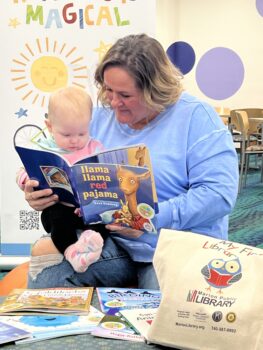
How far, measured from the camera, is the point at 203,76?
806cm

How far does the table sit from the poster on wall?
6.45 ft

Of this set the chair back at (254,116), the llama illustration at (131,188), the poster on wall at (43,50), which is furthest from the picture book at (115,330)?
the chair back at (254,116)

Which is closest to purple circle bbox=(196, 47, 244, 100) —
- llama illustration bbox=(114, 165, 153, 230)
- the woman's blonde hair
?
the woman's blonde hair

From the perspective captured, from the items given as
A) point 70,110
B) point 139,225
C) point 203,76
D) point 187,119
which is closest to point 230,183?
point 187,119

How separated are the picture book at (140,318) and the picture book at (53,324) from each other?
7 cm

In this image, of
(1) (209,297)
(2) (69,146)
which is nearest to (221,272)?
(1) (209,297)

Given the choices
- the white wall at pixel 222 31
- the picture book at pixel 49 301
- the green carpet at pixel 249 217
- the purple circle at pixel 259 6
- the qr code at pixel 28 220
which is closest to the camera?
the picture book at pixel 49 301

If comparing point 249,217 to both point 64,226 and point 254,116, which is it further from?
point 64,226

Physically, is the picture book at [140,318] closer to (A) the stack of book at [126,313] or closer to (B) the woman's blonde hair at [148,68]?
(A) the stack of book at [126,313]

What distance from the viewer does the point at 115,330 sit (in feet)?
3.83

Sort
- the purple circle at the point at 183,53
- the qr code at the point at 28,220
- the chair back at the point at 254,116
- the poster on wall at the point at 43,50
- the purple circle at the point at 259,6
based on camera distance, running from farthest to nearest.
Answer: the purple circle at the point at 183,53 → the purple circle at the point at 259,6 → the chair back at the point at 254,116 → the qr code at the point at 28,220 → the poster on wall at the point at 43,50

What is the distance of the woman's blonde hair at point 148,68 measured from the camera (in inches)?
66.3

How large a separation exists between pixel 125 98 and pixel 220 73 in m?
6.22

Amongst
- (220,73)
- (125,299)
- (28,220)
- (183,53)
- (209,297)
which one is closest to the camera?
(209,297)
